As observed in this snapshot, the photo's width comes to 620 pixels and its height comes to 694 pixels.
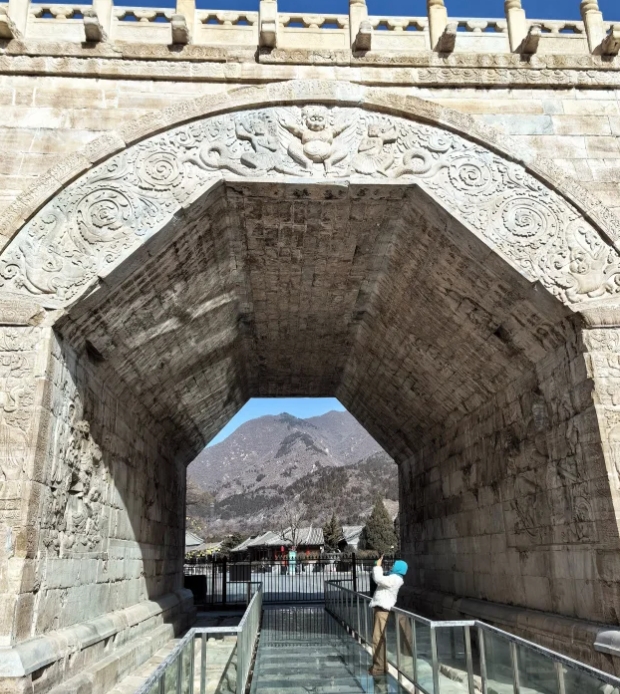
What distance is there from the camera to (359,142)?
738 centimetres

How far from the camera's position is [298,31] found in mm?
8016

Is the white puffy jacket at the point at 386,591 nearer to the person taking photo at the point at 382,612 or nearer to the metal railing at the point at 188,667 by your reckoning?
the person taking photo at the point at 382,612

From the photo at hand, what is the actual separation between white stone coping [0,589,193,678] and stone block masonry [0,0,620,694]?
4 cm

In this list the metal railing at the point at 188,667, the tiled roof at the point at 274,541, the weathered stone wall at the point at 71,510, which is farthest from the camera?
the tiled roof at the point at 274,541

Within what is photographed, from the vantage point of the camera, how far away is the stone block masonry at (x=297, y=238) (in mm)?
6398

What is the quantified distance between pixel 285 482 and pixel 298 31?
142202 mm

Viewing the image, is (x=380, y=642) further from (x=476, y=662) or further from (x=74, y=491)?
(x=74, y=491)

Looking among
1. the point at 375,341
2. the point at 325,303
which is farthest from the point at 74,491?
the point at 375,341

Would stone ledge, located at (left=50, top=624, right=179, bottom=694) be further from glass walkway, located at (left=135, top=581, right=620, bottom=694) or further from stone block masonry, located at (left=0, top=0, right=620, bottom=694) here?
glass walkway, located at (left=135, top=581, right=620, bottom=694)

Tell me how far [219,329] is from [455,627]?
6.22m

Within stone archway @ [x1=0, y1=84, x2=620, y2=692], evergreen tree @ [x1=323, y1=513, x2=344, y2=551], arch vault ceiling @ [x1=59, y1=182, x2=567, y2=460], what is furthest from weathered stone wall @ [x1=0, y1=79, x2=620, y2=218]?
evergreen tree @ [x1=323, y1=513, x2=344, y2=551]

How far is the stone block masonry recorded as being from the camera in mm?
6398

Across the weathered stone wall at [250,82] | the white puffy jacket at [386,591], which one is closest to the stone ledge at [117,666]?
the white puffy jacket at [386,591]

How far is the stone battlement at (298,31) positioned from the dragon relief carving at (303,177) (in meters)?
1.16
